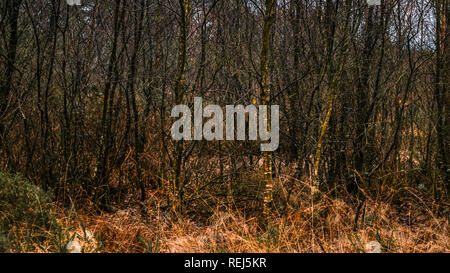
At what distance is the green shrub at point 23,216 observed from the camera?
2.73 meters

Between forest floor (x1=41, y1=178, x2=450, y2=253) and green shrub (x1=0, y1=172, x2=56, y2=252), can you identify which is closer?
green shrub (x1=0, y1=172, x2=56, y2=252)

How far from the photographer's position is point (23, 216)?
9.46ft

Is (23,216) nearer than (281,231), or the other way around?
(23,216)

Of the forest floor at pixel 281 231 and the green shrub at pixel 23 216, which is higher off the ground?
the green shrub at pixel 23 216

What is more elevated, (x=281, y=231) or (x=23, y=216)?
(x=23, y=216)

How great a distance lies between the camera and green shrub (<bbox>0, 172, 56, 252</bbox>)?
2729 mm

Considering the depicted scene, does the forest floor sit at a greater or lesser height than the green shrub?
lesser

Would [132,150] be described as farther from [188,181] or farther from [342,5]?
[342,5]

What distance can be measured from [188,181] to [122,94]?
1.39 meters

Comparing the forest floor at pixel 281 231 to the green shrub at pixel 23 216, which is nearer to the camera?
the green shrub at pixel 23 216

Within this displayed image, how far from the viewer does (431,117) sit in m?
4.24

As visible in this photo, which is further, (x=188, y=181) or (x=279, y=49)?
(x=279, y=49)
